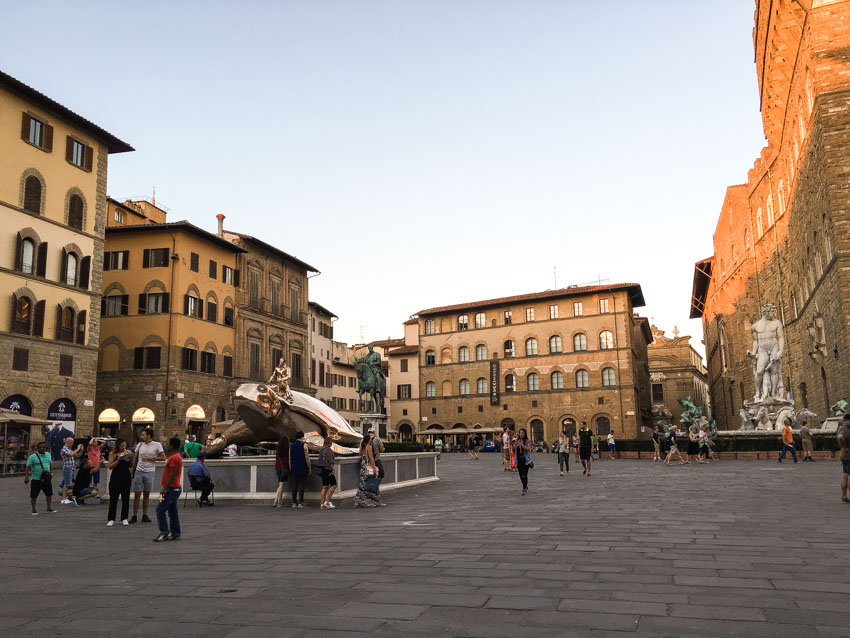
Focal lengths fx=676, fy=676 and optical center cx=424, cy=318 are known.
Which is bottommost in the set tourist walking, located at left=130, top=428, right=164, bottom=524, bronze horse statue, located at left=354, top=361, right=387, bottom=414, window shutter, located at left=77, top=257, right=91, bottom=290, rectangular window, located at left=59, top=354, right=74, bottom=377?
tourist walking, located at left=130, top=428, right=164, bottom=524

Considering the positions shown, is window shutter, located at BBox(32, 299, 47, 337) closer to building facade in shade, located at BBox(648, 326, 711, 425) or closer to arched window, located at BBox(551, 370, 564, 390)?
arched window, located at BBox(551, 370, 564, 390)

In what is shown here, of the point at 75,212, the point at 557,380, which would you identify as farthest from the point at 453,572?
the point at 557,380

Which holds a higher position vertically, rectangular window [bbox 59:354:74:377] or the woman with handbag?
rectangular window [bbox 59:354:74:377]

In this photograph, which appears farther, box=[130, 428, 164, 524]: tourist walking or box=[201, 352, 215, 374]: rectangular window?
box=[201, 352, 215, 374]: rectangular window

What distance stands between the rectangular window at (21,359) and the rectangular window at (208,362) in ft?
39.2

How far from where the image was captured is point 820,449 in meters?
24.0

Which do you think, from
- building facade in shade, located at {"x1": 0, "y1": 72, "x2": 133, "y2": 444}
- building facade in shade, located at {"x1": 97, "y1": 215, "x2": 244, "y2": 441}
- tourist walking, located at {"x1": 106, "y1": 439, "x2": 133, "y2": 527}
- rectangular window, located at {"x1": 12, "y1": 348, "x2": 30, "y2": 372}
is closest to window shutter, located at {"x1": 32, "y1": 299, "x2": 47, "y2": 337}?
building facade in shade, located at {"x1": 0, "y1": 72, "x2": 133, "y2": 444}

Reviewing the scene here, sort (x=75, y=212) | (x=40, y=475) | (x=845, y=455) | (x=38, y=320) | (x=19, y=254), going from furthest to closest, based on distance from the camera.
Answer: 1. (x=75, y=212)
2. (x=38, y=320)
3. (x=19, y=254)
4. (x=40, y=475)
5. (x=845, y=455)

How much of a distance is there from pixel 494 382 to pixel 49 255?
37.7 m

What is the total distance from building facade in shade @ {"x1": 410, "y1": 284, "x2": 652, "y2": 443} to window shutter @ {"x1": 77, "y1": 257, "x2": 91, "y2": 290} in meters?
33.8

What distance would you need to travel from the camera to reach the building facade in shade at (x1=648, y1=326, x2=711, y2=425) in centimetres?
8250

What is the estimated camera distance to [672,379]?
84.7 metres

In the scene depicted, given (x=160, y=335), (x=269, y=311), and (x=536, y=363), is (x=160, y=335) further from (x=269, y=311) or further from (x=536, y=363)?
(x=536, y=363)

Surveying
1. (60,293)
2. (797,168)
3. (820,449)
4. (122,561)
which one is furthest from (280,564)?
(797,168)
